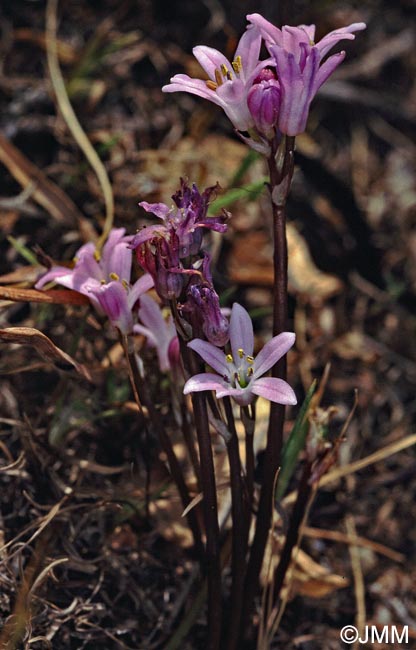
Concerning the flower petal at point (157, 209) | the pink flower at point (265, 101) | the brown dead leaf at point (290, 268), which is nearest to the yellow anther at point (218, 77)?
the pink flower at point (265, 101)

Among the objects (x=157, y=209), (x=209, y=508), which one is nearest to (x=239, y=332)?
(x=157, y=209)

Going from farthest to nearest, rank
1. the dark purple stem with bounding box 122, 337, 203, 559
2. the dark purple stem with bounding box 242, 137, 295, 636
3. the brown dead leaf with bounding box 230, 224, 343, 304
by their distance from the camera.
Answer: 1. the brown dead leaf with bounding box 230, 224, 343, 304
2. the dark purple stem with bounding box 122, 337, 203, 559
3. the dark purple stem with bounding box 242, 137, 295, 636

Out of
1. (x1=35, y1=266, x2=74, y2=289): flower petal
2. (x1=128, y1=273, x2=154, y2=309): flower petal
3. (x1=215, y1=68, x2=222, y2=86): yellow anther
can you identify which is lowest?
(x1=128, y1=273, x2=154, y2=309): flower petal

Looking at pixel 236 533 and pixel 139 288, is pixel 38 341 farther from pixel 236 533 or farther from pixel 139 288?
pixel 236 533

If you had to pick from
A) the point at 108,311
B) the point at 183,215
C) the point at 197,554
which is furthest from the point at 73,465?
the point at 183,215

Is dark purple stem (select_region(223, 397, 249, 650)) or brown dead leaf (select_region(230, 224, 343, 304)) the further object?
brown dead leaf (select_region(230, 224, 343, 304))

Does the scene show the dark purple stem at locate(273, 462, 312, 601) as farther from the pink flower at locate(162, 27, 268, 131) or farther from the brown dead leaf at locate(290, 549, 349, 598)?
the pink flower at locate(162, 27, 268, 131)

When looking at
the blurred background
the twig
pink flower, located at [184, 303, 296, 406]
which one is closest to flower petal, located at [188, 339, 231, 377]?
pink flower, located at [184, 303, 296, 406]
